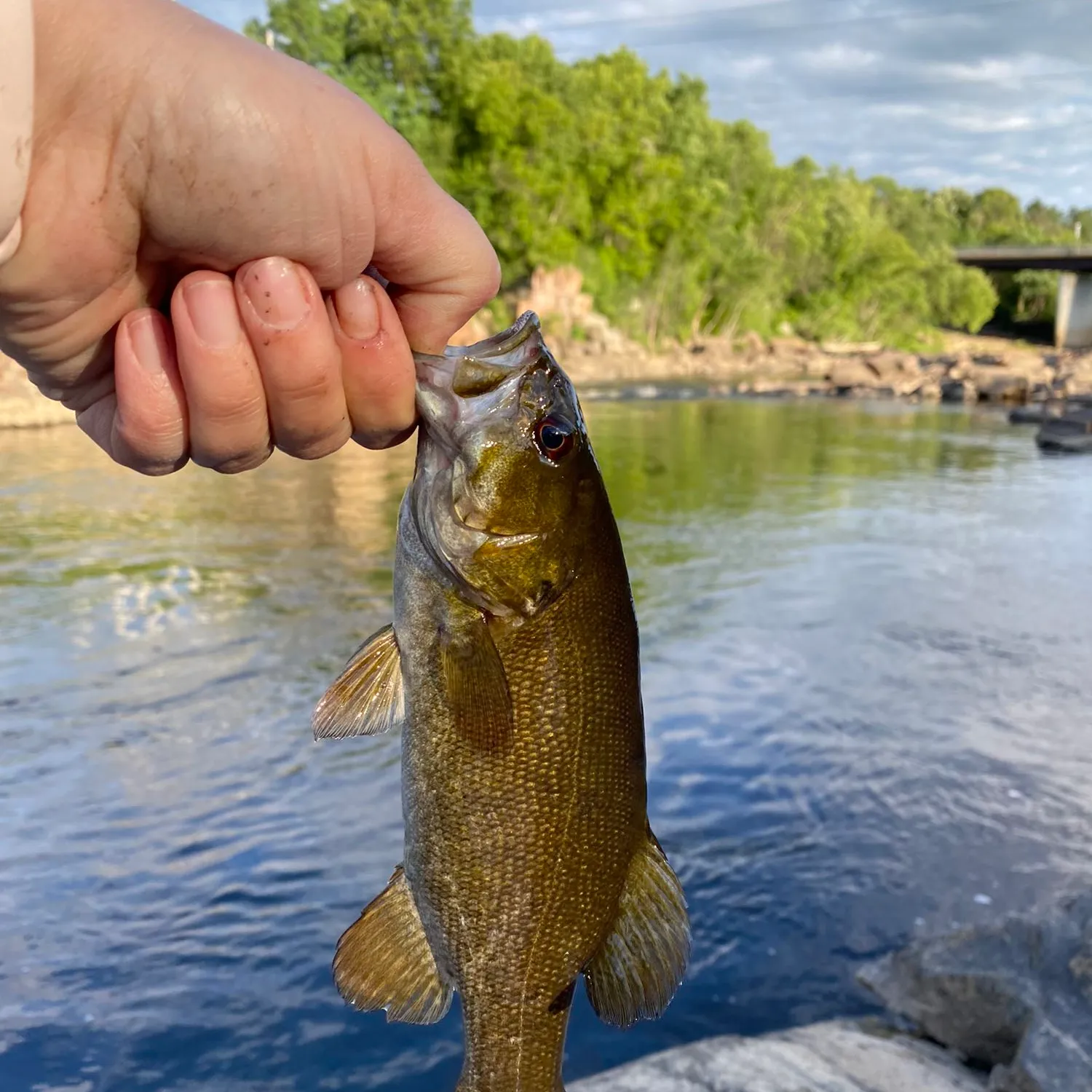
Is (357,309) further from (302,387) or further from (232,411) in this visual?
(232,411)

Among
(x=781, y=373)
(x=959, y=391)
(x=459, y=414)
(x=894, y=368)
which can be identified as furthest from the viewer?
(x=781, y=373)

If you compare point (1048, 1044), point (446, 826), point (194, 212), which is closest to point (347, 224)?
point (194, 212)

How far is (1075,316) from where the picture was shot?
8825 cm

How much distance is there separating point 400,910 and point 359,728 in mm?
472

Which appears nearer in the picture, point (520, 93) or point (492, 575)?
point (492, 575)

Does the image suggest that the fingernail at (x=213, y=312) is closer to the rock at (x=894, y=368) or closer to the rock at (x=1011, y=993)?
the rock at (x=1011, y=993)

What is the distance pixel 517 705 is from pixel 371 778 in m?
4.61

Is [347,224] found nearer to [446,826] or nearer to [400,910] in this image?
[446,826]

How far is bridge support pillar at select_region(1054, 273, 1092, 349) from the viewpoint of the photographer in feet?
286

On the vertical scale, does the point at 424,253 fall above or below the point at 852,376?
above

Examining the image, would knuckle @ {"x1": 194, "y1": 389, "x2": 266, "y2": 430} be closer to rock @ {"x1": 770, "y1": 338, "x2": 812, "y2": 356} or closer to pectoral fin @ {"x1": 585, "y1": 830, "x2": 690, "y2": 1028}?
pectoral fin @ {"x1": 585, "y1": 830, "x2": 690, "y2": 1028}

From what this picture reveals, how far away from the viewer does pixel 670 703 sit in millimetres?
7832

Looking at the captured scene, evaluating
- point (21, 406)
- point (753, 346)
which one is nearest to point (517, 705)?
point (21, 406)

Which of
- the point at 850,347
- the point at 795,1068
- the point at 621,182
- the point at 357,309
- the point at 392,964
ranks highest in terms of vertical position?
the point at 621,182
